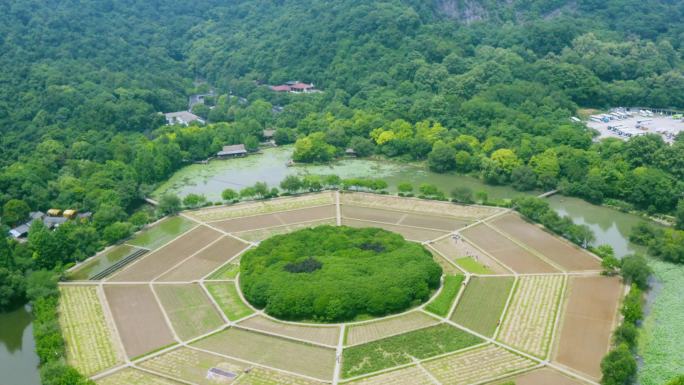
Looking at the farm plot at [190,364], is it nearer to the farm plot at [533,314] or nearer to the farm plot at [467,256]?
the farm plot at [533,314]

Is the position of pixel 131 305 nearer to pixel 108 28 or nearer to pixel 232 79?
pixel 232 79

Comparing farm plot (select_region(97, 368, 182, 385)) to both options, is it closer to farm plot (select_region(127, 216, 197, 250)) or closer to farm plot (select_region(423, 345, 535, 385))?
farm plot (select_region(423, 345, 535, 385))

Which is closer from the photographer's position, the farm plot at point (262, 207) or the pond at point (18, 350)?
the pond at point (18, 350)

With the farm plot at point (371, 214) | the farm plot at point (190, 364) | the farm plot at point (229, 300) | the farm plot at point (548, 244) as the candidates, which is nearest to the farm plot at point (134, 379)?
the farm plot at point (190, 364)

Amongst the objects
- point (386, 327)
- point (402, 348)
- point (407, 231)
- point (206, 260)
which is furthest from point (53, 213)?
point (402, 348)

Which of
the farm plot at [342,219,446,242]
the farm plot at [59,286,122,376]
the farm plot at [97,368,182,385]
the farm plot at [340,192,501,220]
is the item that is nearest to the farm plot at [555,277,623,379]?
the farm plot at [342,219,446,242]

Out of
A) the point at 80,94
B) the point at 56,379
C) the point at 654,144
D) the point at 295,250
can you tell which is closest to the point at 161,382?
the point at 56,379

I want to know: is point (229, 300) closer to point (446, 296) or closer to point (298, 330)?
point (298, 330)
